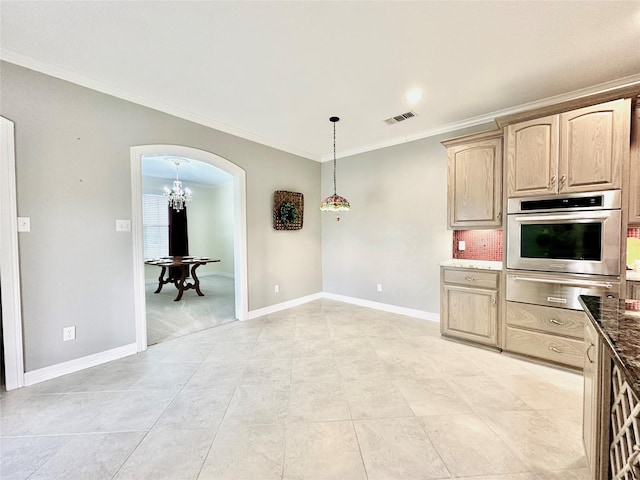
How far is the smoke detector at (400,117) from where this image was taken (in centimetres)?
323

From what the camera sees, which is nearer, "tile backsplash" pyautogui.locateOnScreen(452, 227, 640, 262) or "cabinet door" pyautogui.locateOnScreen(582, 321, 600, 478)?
"cabinet door" pyautogui.locateOnScreen(582, 321, 600, 478)

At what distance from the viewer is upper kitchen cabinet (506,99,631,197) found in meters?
2.17

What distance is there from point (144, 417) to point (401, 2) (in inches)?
130

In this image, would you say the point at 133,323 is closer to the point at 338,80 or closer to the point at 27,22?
the point at 27,22

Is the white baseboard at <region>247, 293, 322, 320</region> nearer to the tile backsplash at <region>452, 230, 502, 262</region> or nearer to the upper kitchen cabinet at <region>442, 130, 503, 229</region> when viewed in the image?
the tile backsplash at <region>452, 230, 502, 262</region>

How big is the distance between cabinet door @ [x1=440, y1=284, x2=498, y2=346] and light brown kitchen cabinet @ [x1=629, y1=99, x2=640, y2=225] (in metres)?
1.26

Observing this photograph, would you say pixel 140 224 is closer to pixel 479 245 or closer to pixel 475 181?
pixel 475 181

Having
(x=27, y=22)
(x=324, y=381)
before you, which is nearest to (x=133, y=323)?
(x=324, y=381)

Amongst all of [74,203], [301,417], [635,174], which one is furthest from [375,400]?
[74,203]

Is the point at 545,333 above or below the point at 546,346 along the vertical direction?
above

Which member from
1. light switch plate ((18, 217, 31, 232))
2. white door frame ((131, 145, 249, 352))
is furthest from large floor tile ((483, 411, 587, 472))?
light switch plate ((18, 217, 31, 232))

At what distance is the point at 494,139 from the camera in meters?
2.85

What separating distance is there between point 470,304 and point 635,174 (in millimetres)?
1786

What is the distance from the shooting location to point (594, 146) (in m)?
2.25
